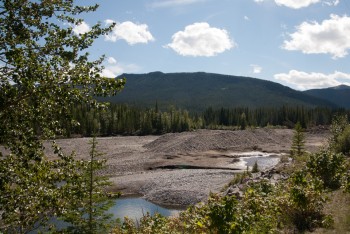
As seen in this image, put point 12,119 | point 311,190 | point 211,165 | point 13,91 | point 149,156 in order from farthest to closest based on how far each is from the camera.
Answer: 1. point 149,156
2. point 211,165
3. point 311,190
4. point 12,119
5. point 13,91

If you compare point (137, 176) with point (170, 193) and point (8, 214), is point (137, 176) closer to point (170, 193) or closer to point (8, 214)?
point (170, 193)

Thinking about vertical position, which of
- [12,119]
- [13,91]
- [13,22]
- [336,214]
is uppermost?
[13,22]

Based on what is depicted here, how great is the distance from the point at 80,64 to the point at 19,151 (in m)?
2.09

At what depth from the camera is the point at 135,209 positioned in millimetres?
28859

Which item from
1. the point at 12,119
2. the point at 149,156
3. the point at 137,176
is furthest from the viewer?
the point at 149,156

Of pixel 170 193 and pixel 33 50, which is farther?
pixel 170 193

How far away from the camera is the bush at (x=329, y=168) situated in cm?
1602

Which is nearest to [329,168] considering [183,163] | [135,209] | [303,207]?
[303,207]

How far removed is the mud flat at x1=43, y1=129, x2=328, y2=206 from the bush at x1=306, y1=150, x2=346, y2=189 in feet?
25.7

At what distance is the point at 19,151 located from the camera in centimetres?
678

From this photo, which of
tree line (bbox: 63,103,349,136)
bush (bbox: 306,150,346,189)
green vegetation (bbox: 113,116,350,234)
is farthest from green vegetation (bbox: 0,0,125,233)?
tree line (bbox: 63,103,349,136)

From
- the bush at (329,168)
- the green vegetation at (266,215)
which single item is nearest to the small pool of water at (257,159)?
the bush at (329,168)

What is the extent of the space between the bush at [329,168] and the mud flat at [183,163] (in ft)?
25.7

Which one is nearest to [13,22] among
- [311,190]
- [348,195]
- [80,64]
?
[80,64]
